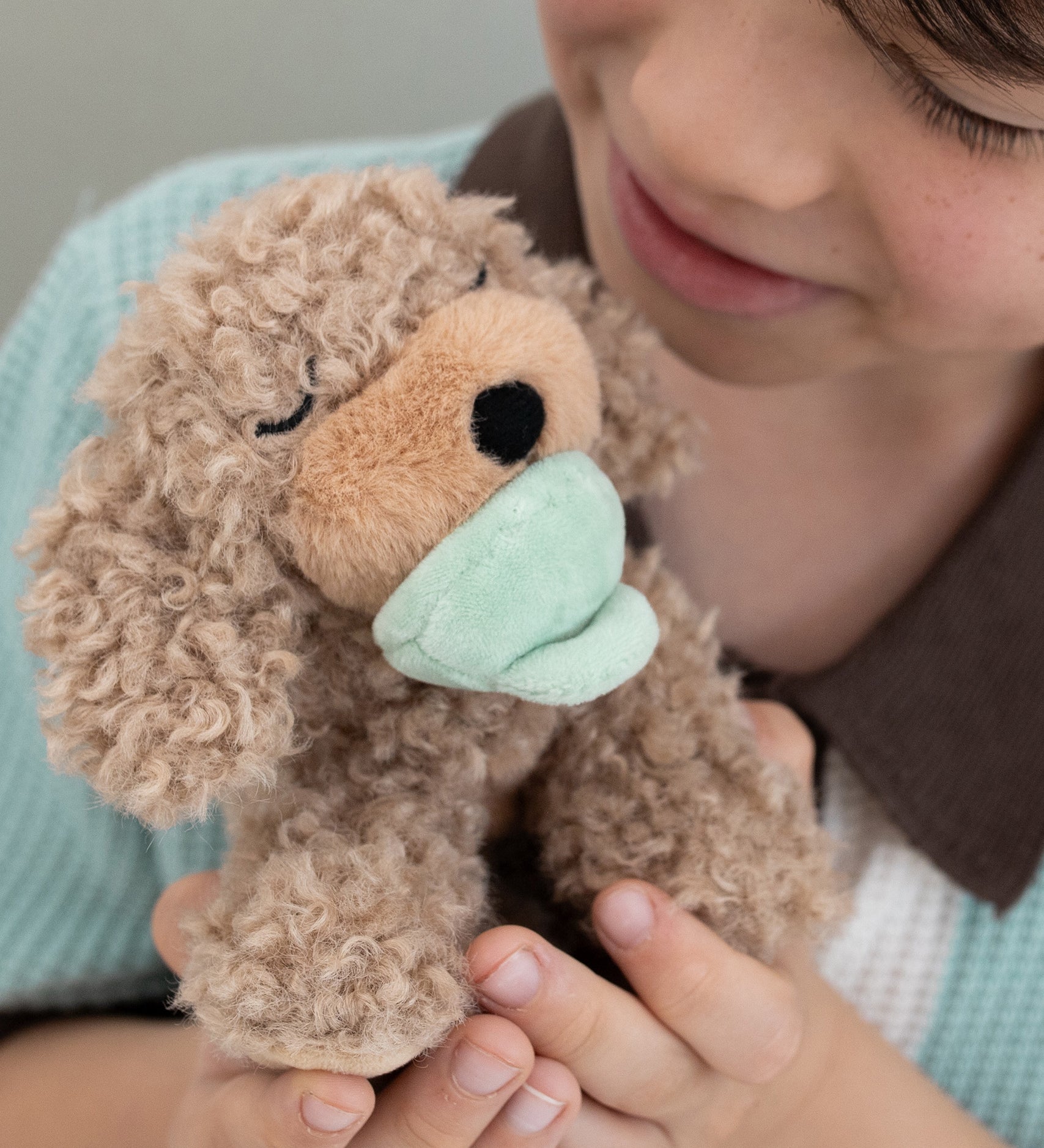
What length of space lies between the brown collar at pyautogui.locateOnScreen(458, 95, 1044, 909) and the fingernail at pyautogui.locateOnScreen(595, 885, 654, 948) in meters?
0.35

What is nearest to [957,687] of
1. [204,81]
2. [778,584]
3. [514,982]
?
[778,584]

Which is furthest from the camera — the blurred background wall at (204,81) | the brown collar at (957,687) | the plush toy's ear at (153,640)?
the blurred background wall at (204,81)

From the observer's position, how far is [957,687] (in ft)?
2.47

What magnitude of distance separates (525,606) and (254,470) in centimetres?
10

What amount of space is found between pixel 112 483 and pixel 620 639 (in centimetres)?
19

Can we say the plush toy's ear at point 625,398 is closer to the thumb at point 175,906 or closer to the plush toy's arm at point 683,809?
the plush toy's arm at point 683,809

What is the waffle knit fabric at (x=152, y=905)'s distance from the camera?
0.74 meters

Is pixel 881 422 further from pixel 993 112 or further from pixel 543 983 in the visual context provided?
pixel 543 983

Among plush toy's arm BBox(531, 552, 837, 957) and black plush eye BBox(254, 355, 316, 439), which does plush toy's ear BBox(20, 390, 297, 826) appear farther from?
plush toy's arm BBox(531, 552, 837, 957)

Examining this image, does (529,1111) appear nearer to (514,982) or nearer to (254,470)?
(514,982)

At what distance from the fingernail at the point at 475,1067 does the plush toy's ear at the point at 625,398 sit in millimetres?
245

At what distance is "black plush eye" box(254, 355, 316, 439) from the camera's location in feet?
1.08

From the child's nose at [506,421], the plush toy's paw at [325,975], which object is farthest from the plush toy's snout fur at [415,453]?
the plush toy's paw at [325,975]

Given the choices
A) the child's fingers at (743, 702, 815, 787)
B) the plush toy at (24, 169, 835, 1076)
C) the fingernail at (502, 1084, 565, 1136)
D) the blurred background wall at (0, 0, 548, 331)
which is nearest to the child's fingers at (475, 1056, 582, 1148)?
the fingernail at (502, 1084, 565, 1136)
